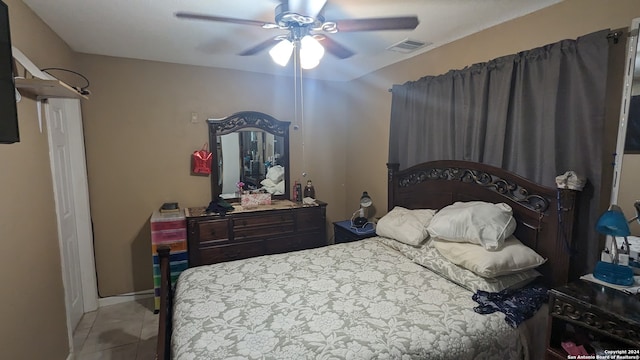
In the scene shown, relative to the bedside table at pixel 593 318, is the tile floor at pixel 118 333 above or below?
below

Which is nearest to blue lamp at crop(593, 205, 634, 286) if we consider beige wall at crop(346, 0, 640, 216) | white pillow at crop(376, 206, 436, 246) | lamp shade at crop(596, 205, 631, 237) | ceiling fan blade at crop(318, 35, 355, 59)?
lamp shade at crop(596, 205, 631, 237)

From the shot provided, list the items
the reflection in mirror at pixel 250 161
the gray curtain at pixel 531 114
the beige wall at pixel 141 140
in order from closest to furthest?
the gray curtain at pixel 531 114
the beige wall at pixel 141 140
the reflection in mirror at pixel 250 161

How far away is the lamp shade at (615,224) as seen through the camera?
59.6 inches

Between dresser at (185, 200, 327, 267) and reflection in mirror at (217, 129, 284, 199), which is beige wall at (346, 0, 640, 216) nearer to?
dresser at (185, 200, 327, 267)

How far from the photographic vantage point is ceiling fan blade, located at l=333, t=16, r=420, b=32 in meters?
1.68

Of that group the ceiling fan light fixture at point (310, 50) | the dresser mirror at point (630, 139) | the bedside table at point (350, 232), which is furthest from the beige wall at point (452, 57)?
the ceiling fan light fixture at point (310, 50)

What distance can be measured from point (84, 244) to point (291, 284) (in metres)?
2.31

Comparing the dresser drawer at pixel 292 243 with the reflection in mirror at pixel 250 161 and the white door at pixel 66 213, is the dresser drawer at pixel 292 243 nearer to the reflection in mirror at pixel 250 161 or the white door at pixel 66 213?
the reflection in mirror at pixel 250 161

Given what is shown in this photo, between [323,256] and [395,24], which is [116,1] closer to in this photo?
[395,24]

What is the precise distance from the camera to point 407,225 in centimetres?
258

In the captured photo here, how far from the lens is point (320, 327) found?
1.54 m

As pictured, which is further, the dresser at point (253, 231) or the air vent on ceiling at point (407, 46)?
the dresser at point (253, 231)

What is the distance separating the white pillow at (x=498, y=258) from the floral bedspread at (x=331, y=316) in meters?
0.17

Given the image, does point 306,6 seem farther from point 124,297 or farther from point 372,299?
point 124,297
